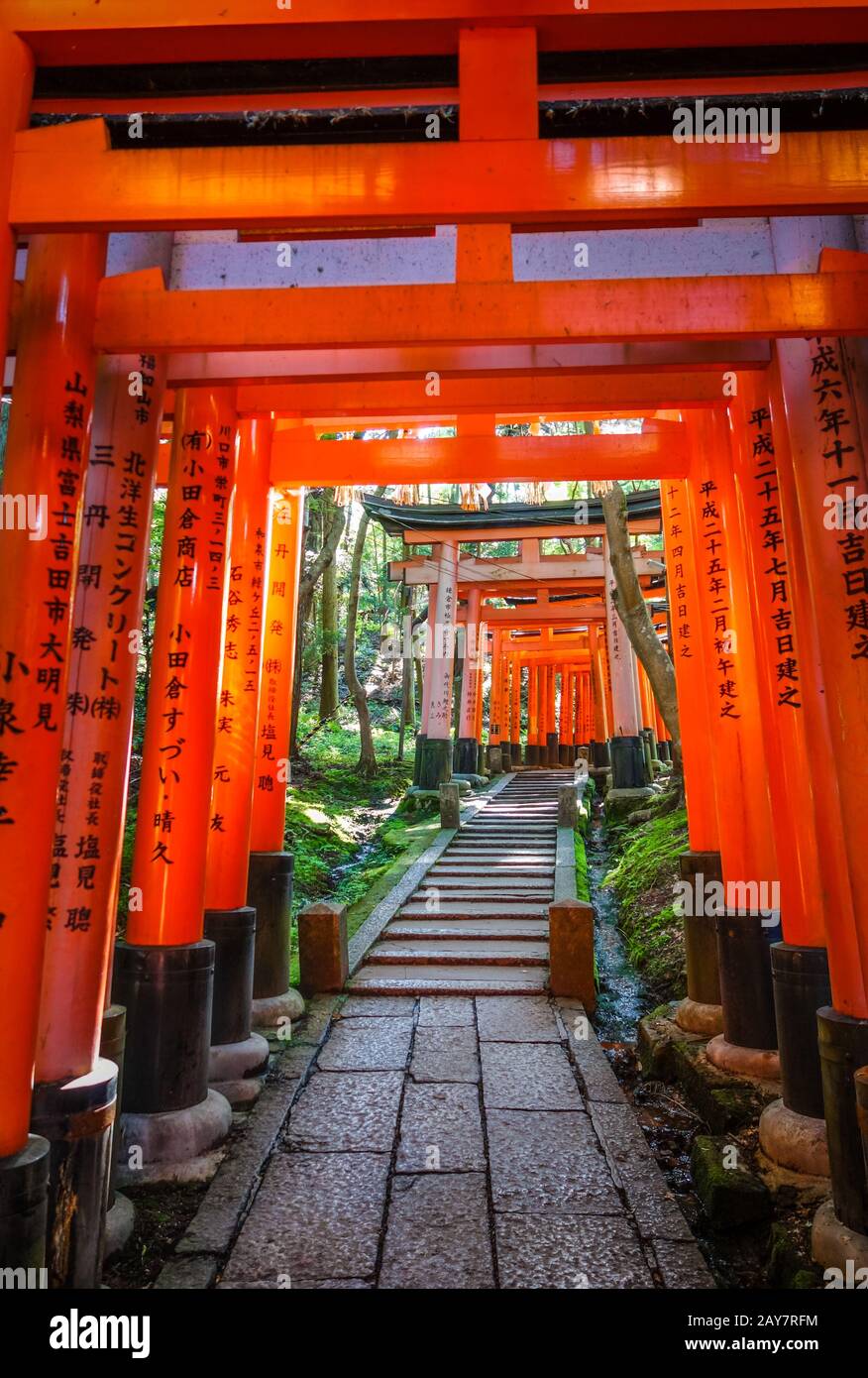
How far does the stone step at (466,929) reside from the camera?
25.8 feet

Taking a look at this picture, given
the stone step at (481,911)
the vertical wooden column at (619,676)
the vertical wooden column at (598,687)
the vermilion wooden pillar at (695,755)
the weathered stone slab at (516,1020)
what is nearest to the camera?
the vermilion wooden pillar at (695,755)

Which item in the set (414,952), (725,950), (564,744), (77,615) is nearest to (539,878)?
(414,952)

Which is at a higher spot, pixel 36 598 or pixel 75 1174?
pixel 36 598

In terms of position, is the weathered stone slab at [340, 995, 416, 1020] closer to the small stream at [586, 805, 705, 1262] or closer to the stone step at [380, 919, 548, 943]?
the stone step at [380, 919, 548, 943]

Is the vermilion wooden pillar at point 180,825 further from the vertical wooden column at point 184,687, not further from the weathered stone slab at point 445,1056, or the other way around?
the weathered stone slab at point 445,1056

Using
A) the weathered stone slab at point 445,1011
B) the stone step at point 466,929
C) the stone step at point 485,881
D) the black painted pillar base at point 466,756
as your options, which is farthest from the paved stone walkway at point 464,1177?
the black painted pillar base at point 466,756

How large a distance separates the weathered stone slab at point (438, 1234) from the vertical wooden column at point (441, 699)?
12.2 meters

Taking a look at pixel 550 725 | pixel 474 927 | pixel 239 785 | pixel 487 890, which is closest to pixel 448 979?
pixel 474 927

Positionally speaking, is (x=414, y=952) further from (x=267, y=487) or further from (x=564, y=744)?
(x=564, y=744)

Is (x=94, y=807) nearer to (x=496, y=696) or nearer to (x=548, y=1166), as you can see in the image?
(x=548, y=1166)

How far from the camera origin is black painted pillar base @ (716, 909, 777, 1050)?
15.6ft

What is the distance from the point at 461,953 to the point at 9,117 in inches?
259

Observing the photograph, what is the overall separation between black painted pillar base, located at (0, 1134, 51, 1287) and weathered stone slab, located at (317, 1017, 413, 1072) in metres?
2.77

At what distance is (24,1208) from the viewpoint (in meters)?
2.53
